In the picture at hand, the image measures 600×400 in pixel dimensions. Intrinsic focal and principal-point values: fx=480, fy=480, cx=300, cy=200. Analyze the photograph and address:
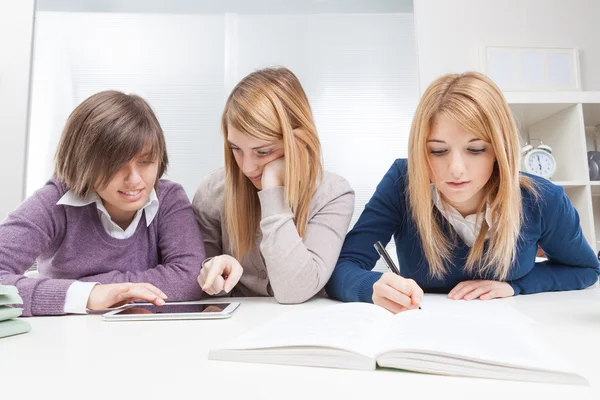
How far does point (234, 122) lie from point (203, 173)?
1.56 meters

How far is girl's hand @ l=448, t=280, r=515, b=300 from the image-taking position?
1.01 m

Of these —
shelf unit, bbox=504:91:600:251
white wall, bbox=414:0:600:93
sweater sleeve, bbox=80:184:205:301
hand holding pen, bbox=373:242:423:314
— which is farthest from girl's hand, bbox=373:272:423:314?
white wall, bbox=414:0:600:93

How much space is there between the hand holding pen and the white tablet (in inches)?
10.2

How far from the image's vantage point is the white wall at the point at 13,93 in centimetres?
251

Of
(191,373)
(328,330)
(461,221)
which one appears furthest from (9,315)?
(461,221)

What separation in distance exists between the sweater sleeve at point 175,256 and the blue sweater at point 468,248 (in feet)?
1.04

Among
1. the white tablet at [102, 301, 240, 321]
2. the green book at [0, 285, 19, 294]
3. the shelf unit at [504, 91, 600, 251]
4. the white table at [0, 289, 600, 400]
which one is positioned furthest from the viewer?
the shelf unit at [504, 91, 600, 251]

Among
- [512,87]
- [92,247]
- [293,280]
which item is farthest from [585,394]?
[512,87]

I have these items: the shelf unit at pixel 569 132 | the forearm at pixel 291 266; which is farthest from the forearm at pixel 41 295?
the shelf unit at pixel 569 132

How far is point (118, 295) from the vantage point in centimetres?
89

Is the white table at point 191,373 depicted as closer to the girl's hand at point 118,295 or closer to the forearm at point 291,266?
the girl's hand at point 118,295

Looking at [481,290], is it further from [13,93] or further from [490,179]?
[13,93]

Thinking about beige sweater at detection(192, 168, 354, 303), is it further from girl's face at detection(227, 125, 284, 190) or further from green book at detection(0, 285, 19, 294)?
green book at detection(0, 285, 19, 294)

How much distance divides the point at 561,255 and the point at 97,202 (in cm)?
108
